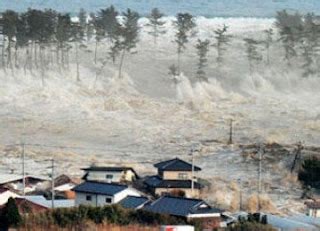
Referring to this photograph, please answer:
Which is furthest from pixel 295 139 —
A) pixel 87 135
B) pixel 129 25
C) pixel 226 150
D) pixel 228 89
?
pixel 129 25

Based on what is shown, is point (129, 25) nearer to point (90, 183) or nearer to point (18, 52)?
point (18, 52)

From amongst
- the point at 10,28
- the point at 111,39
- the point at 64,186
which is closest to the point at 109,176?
the point at 64,186

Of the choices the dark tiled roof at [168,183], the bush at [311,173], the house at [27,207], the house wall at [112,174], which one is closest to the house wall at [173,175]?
the dark tiled roof at [168,183]

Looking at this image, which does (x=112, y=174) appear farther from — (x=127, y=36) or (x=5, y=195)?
(x=127, y=36)

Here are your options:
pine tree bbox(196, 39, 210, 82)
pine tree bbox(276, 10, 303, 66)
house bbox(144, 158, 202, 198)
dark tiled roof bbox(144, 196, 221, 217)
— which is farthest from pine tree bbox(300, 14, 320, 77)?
dark tiled roof bbox(144, 196, 221, 217)

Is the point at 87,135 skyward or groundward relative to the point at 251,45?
groundward

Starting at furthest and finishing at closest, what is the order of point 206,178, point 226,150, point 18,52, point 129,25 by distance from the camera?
point 129,25, point 18,52, point 226,150, point 206,178

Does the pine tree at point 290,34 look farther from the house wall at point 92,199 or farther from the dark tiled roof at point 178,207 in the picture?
the dark tiled roof at point 178,207
